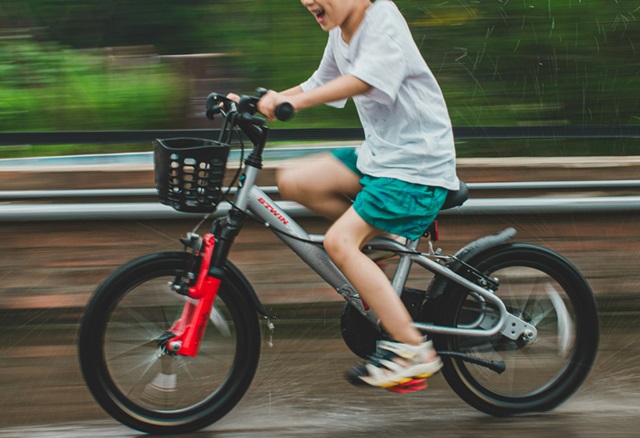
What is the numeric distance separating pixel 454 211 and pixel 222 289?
1.57 metres

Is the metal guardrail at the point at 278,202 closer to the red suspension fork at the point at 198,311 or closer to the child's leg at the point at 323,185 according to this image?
the child's leg at the point at 323,185

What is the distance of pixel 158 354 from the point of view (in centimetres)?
390

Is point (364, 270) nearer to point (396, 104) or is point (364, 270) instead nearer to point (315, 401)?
point (396, 104)

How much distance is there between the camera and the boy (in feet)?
11.3

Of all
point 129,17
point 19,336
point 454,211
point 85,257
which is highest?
point 129,17

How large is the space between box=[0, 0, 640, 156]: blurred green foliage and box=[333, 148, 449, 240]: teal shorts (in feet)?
5.44

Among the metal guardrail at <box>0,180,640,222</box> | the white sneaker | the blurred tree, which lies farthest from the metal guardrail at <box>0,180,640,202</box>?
the white sneaker

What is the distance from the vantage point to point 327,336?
4.86m

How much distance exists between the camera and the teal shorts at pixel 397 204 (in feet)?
11.9

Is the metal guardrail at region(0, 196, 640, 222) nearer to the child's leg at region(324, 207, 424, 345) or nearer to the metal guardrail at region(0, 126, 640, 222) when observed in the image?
the metal guardrail at region(0, 126, 640, 222)

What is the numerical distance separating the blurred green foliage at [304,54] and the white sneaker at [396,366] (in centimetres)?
184

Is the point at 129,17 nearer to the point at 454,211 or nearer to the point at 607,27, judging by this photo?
the point at 454,211

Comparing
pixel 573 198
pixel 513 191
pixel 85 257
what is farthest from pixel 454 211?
pixel 85 257

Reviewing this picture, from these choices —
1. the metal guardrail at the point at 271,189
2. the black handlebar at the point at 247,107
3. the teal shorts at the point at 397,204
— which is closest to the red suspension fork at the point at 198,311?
the black handlebar at the point at 247,107
